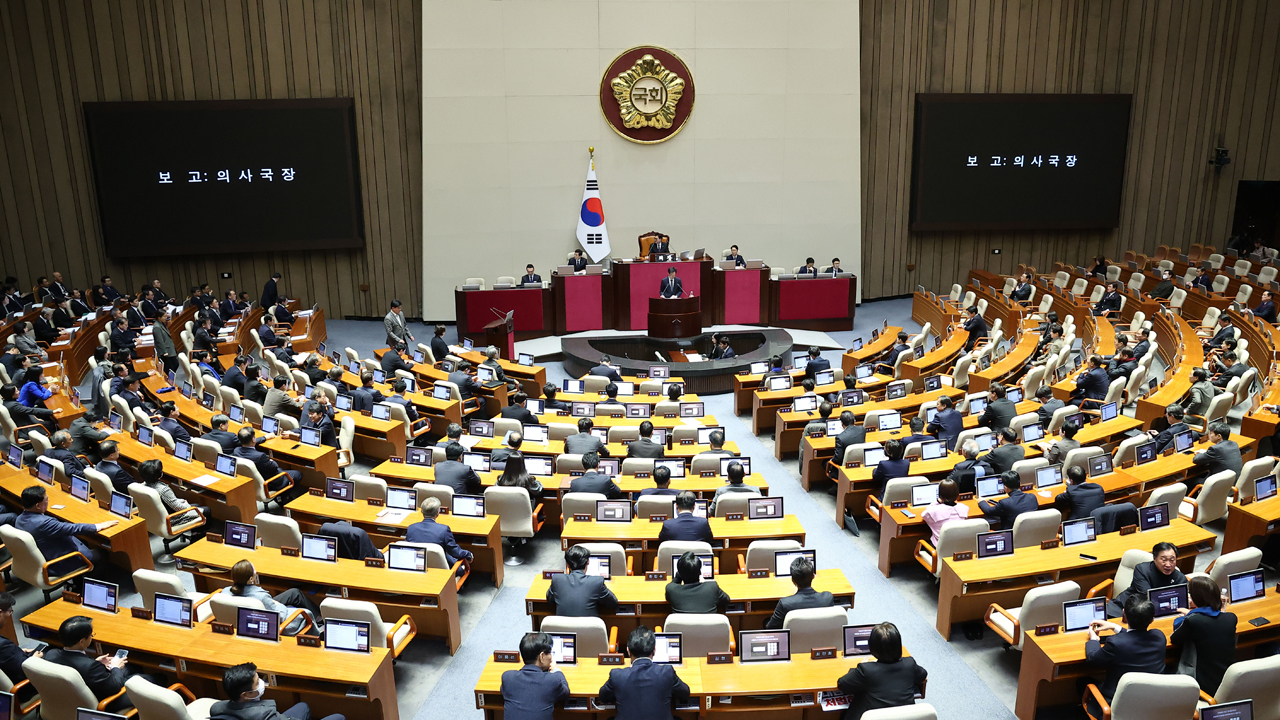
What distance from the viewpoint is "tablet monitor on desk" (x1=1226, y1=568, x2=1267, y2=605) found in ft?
19.5

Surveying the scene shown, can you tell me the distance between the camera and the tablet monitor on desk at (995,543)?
679 centimetres

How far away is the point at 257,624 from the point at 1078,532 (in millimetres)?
6233

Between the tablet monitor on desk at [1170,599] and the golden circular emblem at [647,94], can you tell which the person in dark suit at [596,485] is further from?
the golden circular emblem at [647,94]

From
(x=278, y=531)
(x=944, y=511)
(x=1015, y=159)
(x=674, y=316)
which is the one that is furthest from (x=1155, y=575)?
(x=1015, y=159)

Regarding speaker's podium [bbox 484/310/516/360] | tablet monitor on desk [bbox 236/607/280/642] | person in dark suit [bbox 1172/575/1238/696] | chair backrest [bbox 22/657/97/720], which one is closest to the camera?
chair backrest [bbox 22/657/97/720]

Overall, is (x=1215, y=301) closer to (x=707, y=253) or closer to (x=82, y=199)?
(x=707, y=253)

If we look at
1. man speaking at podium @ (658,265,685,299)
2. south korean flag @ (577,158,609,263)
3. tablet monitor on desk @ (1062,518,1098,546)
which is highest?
south korean flag @ (577,158,609,263)

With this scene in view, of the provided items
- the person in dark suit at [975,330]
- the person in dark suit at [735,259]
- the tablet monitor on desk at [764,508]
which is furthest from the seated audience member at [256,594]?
the person in dark suit at [735,259]

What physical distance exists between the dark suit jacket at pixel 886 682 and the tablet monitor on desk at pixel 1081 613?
55.5 inches

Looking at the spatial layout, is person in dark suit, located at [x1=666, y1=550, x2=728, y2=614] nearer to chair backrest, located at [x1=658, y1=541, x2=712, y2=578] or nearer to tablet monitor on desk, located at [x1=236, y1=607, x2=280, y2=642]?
chair backrest, located at [x1=658, y1=541, x2=712, y2=578]

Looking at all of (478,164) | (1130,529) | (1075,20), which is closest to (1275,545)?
(1130,529)

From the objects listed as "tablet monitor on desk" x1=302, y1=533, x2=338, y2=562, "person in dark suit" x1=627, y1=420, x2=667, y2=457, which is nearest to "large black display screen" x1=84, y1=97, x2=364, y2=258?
"person in dark suit" x1=627, y1=420, x2=667, y2=457

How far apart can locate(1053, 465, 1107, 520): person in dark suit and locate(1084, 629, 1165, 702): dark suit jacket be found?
2.25 meters

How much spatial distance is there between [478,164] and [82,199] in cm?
814
